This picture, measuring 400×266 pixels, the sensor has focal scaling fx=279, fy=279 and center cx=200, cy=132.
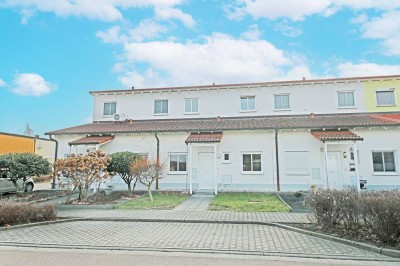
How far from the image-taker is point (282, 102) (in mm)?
22875

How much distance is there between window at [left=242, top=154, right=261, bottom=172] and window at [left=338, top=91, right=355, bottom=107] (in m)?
8.85

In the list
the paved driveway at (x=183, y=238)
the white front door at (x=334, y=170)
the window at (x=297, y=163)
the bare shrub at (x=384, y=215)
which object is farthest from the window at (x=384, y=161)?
the paved driveway at (x=183, y=238)

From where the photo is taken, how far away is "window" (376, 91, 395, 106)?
2175cm

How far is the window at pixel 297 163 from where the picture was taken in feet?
60.1

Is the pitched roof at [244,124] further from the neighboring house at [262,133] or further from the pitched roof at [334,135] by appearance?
the pitched roof at [334,135]

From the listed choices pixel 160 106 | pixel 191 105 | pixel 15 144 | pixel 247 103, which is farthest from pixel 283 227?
pixel 15 144

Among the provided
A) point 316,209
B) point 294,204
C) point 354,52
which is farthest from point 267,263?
point 354,52

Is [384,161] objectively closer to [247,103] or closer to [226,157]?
[226,157]

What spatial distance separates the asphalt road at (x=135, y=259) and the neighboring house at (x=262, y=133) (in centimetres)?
1161

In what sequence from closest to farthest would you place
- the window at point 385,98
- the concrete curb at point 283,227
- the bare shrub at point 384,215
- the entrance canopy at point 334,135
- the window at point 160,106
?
the concrete curb at point 283,227 → the bare shrub at point 384,215 → the entrance canopy at point 334,135 → the window at point 385,98 → the window at point 160,106

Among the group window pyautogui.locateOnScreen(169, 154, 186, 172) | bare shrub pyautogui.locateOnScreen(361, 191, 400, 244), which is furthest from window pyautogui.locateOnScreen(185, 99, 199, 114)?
bare shrub pyautogui.locateOnScreen(361, 191, 400, 244)

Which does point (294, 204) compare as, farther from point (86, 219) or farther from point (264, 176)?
point (86, 219)

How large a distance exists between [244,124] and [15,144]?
24604 mm

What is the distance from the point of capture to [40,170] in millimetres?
17734
